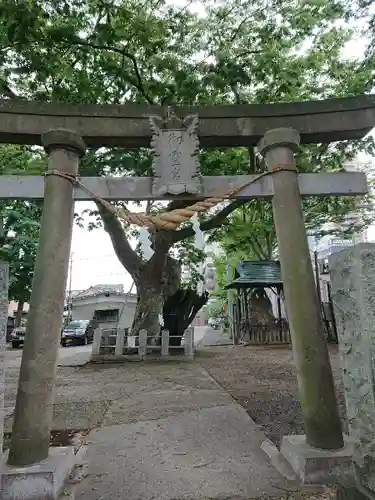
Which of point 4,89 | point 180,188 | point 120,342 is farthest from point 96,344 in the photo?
point 180,188

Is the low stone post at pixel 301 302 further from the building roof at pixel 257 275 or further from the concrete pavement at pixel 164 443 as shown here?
the building roof at pixel 257 275

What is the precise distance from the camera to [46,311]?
3316mm

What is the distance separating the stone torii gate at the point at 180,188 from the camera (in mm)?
3184

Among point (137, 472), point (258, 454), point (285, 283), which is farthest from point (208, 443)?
point (285, 283)

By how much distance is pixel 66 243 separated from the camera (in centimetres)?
358

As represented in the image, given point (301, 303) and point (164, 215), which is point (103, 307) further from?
point (301, 303)

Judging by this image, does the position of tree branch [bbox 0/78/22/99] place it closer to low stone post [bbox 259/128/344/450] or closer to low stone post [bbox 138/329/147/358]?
low stone post [bbox 259/128/344/450]

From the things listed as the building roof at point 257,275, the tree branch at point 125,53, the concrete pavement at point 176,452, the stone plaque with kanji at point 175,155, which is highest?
the tree branch at point 125,53

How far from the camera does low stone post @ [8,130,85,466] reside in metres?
3.04

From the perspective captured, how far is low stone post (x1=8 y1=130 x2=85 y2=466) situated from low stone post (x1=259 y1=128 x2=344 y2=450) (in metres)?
2.09

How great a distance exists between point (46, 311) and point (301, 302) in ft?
7.73

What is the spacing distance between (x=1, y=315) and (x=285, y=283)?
2498 millimetres

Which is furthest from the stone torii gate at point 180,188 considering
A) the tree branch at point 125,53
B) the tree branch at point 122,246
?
the tree branch at point 122,246

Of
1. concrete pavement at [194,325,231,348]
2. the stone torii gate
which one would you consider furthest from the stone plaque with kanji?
concrete pavement at [194,325,231,348]
